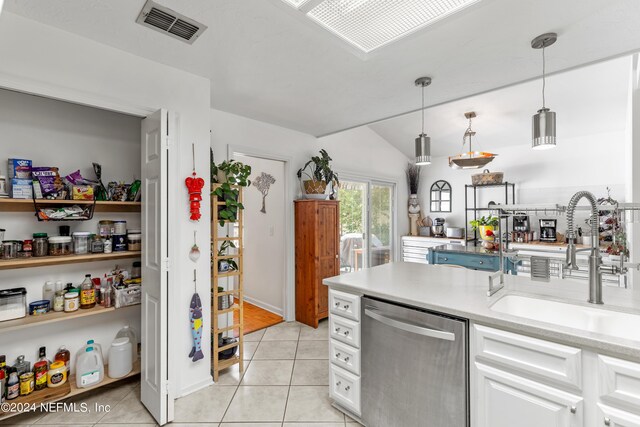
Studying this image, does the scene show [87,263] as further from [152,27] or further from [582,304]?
[582,304]

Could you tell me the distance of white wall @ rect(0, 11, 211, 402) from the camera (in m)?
1.71

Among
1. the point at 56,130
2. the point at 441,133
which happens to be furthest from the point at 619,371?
the point at 441,133

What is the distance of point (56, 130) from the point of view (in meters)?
2.25

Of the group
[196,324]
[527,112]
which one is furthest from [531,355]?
[527,112]

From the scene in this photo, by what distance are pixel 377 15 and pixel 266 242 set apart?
3.15 meters

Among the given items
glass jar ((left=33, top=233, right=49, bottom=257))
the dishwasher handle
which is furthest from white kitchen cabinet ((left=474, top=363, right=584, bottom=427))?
glass jar ((left=33, top=233, right=49, bottom=257))

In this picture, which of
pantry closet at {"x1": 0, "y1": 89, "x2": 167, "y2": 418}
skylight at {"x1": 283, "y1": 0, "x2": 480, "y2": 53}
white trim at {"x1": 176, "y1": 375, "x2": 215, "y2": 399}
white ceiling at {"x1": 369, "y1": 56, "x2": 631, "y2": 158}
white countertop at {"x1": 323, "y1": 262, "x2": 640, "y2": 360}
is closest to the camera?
white countertop at {"x1": 323, "y1": 262, "x2": 640, "y2": 360}

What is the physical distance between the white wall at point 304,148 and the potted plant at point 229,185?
0.57 meters

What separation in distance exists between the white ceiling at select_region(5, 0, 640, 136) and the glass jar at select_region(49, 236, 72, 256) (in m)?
1.40

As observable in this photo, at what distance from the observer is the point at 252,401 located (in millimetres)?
2213

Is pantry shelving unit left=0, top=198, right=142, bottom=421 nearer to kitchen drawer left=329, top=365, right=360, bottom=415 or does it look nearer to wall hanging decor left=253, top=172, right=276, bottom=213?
kitchen drawer left=329, top=365, right=360, bottom=415

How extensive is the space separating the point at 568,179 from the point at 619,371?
170 inches

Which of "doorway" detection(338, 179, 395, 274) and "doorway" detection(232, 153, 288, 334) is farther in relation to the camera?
"doorway" detection(338, 179, 395, 274)

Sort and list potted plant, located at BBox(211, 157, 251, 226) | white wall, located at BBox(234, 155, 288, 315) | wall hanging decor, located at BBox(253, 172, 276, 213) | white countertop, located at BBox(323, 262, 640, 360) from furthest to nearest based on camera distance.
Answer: wall hanging decor, located at BBox(253, 172, 276, 213) → white wall, located at BBox(234, 155, 288, 315) → potted plant, located at BBox(211, 157, 251, 226) → white countertop, located at BBox(323, 262, 640, 360)
